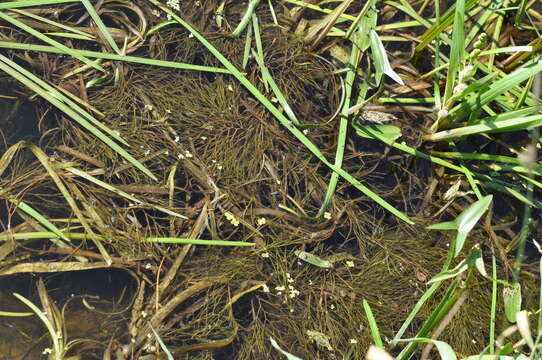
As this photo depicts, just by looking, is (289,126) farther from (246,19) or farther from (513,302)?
(513,302)

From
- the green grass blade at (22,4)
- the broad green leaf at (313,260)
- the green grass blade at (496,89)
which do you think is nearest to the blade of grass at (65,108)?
the green grass blade at (22,4)

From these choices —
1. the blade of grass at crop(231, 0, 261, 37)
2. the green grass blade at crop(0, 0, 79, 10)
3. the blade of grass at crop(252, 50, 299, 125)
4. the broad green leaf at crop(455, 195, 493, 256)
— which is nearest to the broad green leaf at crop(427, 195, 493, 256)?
the broad green leaf at crop(455, 195, 493, 256)

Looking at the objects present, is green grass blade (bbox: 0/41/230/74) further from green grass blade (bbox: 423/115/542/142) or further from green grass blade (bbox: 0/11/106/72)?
green grass blade (bbox: 423/115/542/142)

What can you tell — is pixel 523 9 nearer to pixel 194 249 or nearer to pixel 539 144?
pixel 539 144

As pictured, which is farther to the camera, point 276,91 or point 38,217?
point 276,91

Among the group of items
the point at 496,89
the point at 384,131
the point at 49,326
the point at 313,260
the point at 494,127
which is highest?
the point at 496,89

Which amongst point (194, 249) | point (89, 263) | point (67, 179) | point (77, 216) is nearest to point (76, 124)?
point (67, 179)

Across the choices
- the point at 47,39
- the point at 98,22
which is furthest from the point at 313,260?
the point at 47,39

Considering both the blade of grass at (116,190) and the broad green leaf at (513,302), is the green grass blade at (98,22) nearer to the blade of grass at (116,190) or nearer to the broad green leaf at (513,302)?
the blade of grass at (116,190)
